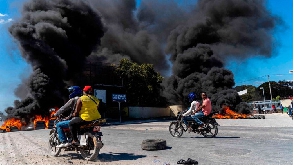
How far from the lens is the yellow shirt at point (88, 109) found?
6.15 m

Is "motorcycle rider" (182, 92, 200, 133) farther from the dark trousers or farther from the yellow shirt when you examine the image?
the dark trousers

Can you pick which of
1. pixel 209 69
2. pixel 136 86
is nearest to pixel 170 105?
pixel 136 86

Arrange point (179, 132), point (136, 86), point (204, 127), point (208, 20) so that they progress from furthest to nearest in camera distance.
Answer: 1. point (136, 86)
2. point (208, 20)
3. point (179, 132)
4. point (204, 127)

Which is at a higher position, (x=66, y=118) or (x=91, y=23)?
(x=91, y=23)

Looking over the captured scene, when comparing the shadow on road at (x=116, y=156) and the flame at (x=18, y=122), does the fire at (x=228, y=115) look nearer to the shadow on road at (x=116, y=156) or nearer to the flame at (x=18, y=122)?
the flame at (x=18, y=122)

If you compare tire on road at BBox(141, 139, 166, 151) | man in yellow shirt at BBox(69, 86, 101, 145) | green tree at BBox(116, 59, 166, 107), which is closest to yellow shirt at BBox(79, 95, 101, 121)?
man in yellow shirt at BBox(69, 86, 101, 145)

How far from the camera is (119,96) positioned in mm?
32844

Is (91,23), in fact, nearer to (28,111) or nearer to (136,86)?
(136,86)

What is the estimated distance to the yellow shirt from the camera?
615cm

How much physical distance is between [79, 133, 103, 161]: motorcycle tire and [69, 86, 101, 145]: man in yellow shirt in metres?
0.31

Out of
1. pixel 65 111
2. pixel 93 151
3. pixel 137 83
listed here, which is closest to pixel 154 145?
pixel 93 151

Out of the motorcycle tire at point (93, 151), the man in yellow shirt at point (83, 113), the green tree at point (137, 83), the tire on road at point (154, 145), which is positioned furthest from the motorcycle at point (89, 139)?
the green tree at point (137, 83)

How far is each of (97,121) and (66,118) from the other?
2.55 ft

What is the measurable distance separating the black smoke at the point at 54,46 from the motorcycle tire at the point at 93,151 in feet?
66.1
